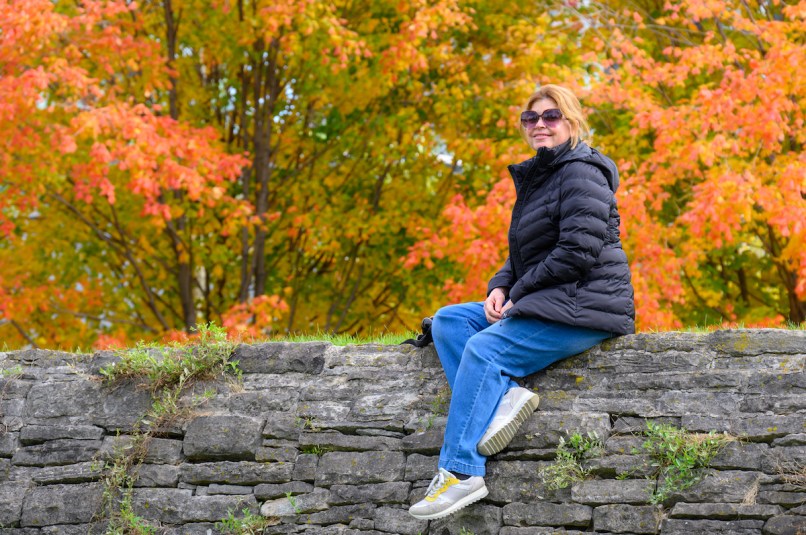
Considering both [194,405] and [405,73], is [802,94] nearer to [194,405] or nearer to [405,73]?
[405,73]

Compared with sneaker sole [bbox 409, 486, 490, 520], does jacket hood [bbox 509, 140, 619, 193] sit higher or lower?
higher

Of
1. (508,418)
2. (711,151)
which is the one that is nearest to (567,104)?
(508,418)

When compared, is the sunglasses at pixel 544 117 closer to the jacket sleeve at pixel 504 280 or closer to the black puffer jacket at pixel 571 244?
the black puffer jacket at pixel 571 244

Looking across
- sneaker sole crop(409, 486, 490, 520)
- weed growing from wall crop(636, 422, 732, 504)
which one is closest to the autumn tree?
weed growing from wall crop(636, 422, 732, 504)

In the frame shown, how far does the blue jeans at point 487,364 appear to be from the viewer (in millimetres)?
3982

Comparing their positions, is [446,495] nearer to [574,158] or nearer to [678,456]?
[678,456]

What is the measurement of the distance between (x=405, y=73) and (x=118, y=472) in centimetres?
642

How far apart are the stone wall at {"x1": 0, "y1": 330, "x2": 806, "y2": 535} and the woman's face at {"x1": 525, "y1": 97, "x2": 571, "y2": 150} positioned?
997 mm

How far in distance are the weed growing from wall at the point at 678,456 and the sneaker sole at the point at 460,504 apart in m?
0.71

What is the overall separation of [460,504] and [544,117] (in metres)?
1.81

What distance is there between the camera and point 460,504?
12.7 ft

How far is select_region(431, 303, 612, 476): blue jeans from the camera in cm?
398

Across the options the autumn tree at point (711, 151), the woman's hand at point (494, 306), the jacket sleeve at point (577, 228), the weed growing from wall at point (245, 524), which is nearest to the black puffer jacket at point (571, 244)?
the jacket sleeve at point (577, 228)

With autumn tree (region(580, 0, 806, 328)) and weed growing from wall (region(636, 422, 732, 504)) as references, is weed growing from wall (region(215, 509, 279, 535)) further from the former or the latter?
autumn tree (region(580, 0, 806, 328))
